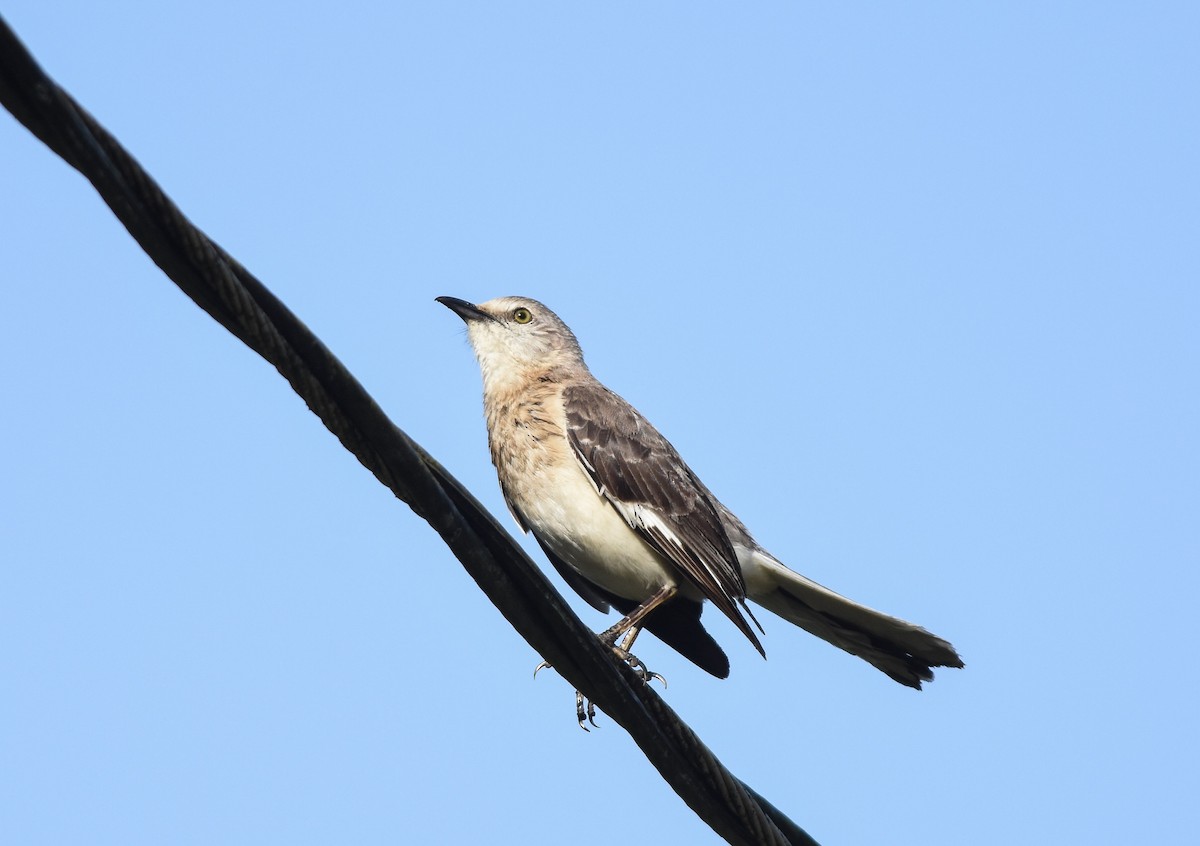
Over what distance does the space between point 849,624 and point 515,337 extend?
2529 mm

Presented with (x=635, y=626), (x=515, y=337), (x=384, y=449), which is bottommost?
(x=384, y=449)

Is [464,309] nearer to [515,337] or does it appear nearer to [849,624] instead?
[515,337]

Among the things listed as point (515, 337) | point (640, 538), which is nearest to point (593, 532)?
point (640, 538)

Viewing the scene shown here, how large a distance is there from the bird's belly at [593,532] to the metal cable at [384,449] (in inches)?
92.2

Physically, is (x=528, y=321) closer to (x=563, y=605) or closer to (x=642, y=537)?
(x=642, y=537)

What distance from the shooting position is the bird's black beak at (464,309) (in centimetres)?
Answer: 757

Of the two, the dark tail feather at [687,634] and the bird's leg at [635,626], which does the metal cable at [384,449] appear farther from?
the dark tail feather at [687,634]

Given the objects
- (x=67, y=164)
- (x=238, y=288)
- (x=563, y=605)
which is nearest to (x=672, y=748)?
(x=563, y=605)

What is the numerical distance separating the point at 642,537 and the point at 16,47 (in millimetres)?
4266

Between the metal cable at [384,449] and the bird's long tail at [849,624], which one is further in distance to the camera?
the bird's long tail at [849,624]

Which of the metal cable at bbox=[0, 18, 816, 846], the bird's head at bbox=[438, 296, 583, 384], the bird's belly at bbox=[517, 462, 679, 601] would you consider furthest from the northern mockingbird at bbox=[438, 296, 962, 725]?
the metal cable at bbox=[0, 18, 816, 846]

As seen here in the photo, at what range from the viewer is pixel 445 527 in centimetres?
325

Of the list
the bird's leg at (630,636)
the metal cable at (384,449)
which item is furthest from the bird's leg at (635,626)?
the metal cable at (384,449)

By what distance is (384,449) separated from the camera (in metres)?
3.05
